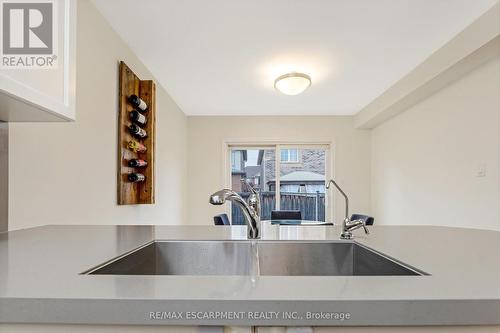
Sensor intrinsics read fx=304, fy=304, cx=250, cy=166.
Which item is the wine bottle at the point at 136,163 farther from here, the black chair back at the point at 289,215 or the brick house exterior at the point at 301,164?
the brick house exterior at the point at 301,164

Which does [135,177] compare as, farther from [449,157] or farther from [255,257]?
[449,157]

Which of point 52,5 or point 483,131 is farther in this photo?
point 483,131

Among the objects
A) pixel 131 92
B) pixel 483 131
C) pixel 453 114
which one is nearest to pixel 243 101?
pixel 131 92

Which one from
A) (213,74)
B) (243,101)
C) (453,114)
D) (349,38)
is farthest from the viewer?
(243,101)

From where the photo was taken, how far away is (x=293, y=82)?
3283 millimetres

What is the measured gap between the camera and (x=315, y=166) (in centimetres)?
553

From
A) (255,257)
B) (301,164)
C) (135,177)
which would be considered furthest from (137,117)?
(301,164)

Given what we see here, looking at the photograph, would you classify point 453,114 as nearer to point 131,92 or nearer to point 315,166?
point 315,166

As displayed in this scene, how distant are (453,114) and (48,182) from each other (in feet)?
11.3

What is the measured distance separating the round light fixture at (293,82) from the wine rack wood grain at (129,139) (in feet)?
4.46

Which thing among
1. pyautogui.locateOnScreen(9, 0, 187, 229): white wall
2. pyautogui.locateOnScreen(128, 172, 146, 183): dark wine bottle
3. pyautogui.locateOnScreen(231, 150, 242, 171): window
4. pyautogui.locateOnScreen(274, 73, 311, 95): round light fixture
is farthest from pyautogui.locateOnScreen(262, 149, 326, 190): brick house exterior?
pyautogui.locateOnScreen(128, 172, 146, 183): dark wine bottle

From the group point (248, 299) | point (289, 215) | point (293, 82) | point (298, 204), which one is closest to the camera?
point (248, 299)

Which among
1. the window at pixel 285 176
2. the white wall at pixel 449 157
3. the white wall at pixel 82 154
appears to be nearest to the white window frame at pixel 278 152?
the window at pixel 285 176

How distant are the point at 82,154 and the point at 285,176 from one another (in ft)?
12.9
